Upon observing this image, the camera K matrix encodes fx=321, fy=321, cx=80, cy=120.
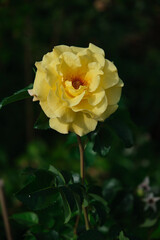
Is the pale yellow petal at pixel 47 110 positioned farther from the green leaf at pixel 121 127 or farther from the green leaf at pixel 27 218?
the green leaf at pixel 27 218

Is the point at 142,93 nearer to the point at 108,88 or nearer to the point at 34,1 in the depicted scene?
the point at 34,1

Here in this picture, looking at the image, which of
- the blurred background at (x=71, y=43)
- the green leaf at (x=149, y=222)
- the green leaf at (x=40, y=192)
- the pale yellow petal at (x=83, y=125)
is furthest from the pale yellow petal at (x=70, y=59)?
the blurred background at (x=71, y=43)

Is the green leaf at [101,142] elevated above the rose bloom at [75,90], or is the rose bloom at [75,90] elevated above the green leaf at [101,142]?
the rose bloom at [75,90]

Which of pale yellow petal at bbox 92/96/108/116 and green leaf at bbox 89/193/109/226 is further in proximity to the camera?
green leaf at bbox 89/193/109/226

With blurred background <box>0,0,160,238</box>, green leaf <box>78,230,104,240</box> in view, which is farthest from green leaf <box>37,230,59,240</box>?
blurred background <box>0,0,160,238</box>

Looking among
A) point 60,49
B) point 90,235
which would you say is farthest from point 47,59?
point 90,235

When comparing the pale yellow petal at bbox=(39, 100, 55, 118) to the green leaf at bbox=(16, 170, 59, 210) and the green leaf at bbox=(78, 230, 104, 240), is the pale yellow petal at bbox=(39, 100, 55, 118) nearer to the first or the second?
the green leaf at bbox=(16, 170, 59, 210)
